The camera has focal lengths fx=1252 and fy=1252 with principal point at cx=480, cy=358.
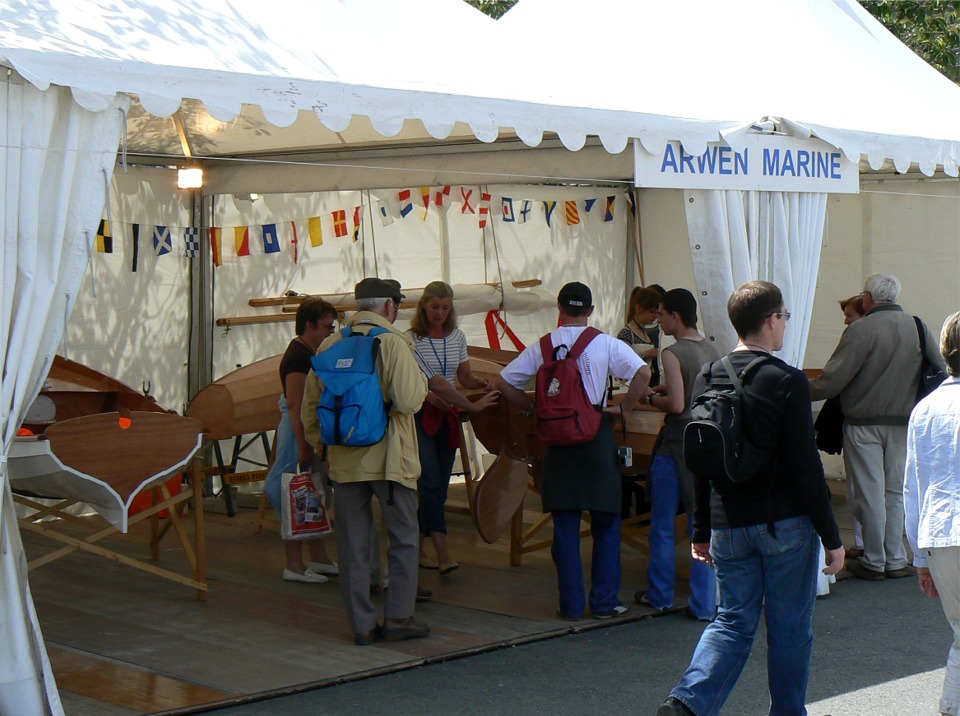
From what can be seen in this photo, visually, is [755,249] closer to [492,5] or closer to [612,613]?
[612,613]

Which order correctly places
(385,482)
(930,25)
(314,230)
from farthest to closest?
1. (930,25)
2. (314,230)
3. (385,482)

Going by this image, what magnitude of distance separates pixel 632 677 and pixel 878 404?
262 centimetres

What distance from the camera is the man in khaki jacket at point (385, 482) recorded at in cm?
548

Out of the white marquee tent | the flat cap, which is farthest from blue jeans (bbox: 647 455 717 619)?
the flat cap

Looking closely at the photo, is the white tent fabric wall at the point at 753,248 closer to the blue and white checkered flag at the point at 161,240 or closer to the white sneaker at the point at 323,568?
the white sneaker at the point at 323,568

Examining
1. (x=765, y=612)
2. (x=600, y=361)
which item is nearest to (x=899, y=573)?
(x=600, y=361)

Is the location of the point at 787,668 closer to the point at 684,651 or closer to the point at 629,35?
the point at 684,651

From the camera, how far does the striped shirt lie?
662cm

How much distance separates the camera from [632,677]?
16.9 feet

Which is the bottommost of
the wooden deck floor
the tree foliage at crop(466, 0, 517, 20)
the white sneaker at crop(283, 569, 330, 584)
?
the wooden deck floor

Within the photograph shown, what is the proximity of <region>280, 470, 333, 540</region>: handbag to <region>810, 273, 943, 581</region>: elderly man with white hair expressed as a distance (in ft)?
9.15

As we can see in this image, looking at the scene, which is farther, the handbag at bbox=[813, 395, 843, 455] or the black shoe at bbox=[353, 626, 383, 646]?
the handbag at bbox=[813, 395, 843, 455]

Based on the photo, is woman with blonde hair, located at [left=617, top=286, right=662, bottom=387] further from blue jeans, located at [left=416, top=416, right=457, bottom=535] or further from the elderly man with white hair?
blue jeans, located at [left=416, top=416, right=457, bottom=535]

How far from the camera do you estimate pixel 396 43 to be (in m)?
5.77
